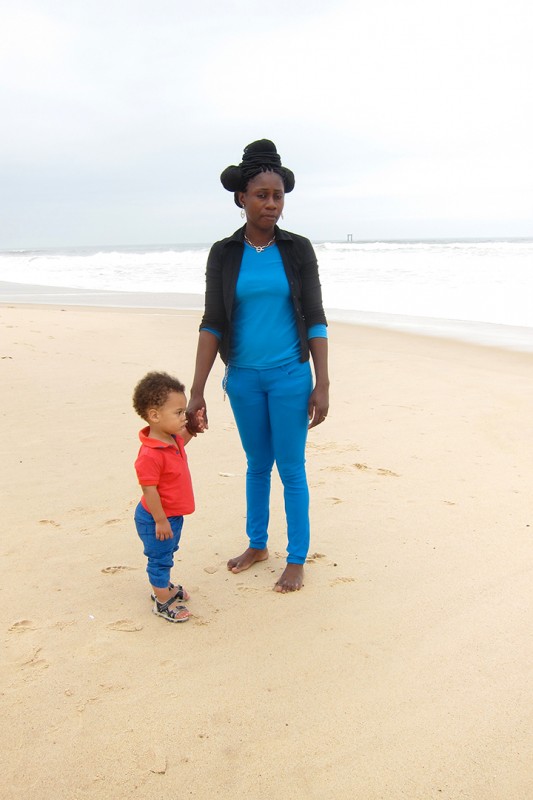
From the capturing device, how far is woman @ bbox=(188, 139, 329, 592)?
2.80 metres

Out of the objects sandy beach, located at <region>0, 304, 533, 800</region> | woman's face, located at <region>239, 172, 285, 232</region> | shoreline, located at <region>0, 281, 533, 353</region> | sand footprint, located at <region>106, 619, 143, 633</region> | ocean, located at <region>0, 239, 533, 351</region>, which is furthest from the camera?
ocean, located at <region>0, 239, 533, 351</region>

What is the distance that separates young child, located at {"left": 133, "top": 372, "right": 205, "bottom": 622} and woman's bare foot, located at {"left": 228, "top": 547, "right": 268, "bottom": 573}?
18.4 inches

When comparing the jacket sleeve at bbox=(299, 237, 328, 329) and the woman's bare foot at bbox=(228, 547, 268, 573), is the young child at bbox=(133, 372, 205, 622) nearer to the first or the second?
the woman's bare foot at bbox=(228, 547, 268, 573)

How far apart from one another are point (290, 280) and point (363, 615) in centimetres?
145

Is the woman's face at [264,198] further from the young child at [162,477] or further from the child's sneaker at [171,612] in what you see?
the child's sneaker at [171,612]

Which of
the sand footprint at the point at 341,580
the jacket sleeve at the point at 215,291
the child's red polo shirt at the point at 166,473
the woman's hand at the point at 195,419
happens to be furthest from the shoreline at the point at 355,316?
the child's red polo shirt at the point at 166,473

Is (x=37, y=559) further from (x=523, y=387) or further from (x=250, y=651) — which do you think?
(x=523, y=387)

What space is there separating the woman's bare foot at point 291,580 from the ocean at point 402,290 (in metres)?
7.45

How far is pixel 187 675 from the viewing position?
2336 millimetres

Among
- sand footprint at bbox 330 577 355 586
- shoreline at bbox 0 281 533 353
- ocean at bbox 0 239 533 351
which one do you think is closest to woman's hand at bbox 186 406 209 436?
sand footprint at bbox 330 577 355 586

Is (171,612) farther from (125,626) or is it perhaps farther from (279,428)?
(279,428)

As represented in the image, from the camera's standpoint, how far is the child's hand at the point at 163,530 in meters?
2.54

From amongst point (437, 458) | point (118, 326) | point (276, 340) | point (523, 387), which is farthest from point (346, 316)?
point (276, 340)

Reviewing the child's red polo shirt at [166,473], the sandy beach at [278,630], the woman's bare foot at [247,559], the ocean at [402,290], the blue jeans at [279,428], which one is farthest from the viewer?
the ocean at [402,290]
